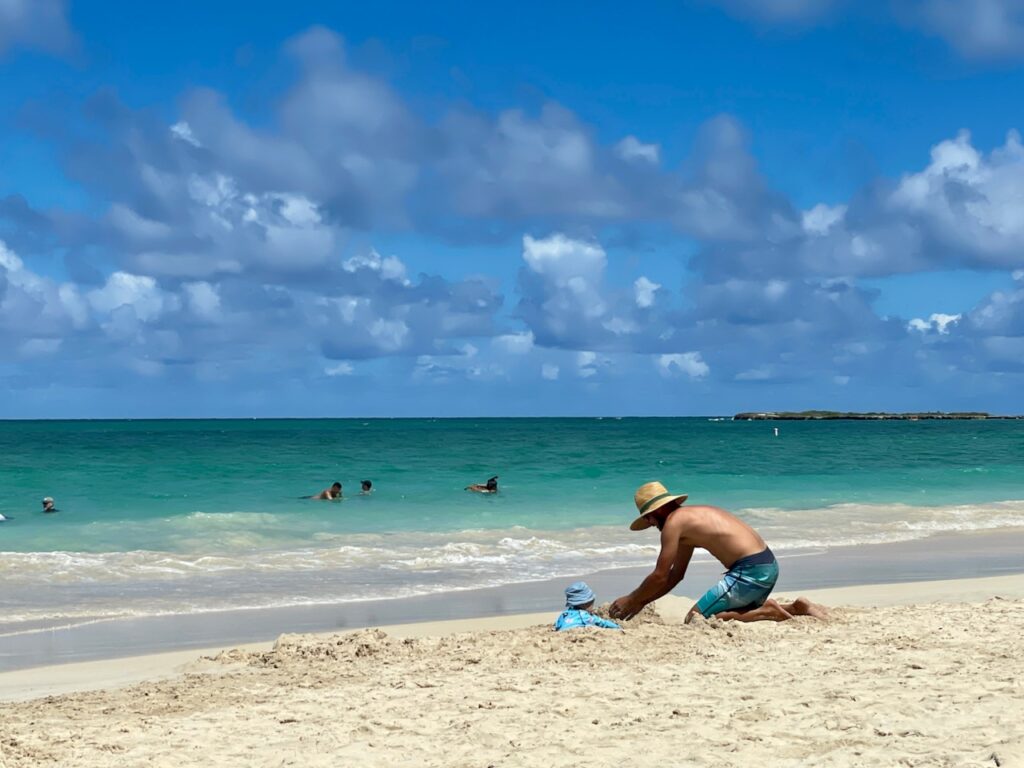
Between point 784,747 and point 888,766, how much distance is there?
493mm

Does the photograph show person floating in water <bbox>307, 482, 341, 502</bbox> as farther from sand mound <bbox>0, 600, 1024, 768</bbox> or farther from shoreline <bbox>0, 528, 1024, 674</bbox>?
sand mound <bbox>0, 600, 1024, 768</bbox>

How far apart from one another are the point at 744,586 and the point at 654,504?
949mm

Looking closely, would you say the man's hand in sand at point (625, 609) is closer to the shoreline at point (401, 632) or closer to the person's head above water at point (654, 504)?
the shoreline at point (401, 632)

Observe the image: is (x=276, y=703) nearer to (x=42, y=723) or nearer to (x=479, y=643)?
(x=42, y=723)

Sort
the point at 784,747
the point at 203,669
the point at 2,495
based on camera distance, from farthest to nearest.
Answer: the point at 2,495, the point at 203,669, the point at 784,747

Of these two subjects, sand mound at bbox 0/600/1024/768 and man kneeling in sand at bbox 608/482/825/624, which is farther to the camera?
man kneeling in sand at bbox 608/482/825/624

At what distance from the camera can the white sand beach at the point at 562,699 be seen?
4922mm

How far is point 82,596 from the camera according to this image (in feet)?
36.7

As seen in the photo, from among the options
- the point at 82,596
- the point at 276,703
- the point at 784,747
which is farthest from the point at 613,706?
the point at 82,596

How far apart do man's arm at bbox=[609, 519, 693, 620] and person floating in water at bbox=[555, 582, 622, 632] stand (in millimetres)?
258

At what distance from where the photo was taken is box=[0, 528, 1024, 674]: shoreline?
854 cm

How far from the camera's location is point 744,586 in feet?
26.0

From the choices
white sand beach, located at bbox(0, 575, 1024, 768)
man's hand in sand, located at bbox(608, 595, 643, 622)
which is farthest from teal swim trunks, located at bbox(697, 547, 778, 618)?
man's hand in sand, located at bbox(608, 595, 643, 622)

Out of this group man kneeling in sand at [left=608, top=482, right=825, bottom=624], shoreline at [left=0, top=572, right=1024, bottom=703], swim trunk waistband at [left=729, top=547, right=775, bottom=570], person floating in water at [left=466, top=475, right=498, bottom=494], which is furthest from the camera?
person floating in water at [left=466, top=475, right=498, bottom=494]
